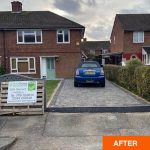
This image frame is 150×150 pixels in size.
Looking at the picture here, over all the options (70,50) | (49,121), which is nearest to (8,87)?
(49,121)

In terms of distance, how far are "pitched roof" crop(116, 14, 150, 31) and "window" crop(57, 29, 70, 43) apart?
13.1m

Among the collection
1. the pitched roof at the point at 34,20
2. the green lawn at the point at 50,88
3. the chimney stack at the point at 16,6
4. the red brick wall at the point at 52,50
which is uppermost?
the chimney stack at the point at 16,6

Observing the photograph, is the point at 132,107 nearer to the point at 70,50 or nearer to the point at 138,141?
the point at 138,141

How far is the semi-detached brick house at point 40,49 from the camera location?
99.6 feet

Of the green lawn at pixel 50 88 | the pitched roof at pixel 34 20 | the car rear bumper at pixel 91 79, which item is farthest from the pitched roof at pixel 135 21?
the car rear bumper at pixel 91 79

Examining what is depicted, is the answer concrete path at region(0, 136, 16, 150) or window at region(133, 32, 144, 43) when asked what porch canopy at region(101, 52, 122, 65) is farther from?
concrete path at region(0, 136, 16, 150)

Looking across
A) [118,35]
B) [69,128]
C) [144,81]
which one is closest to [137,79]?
[144,81]

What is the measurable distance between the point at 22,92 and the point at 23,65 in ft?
67.4

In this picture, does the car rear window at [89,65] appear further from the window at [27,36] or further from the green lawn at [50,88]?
the window at [27,36]

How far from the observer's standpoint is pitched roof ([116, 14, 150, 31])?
136ft

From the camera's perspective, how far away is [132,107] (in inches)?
431

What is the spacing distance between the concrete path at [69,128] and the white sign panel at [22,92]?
676mm

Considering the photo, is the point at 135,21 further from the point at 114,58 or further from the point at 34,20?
the point at 34,20

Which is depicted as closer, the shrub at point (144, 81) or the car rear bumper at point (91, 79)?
the shrub at point (144, 81)
